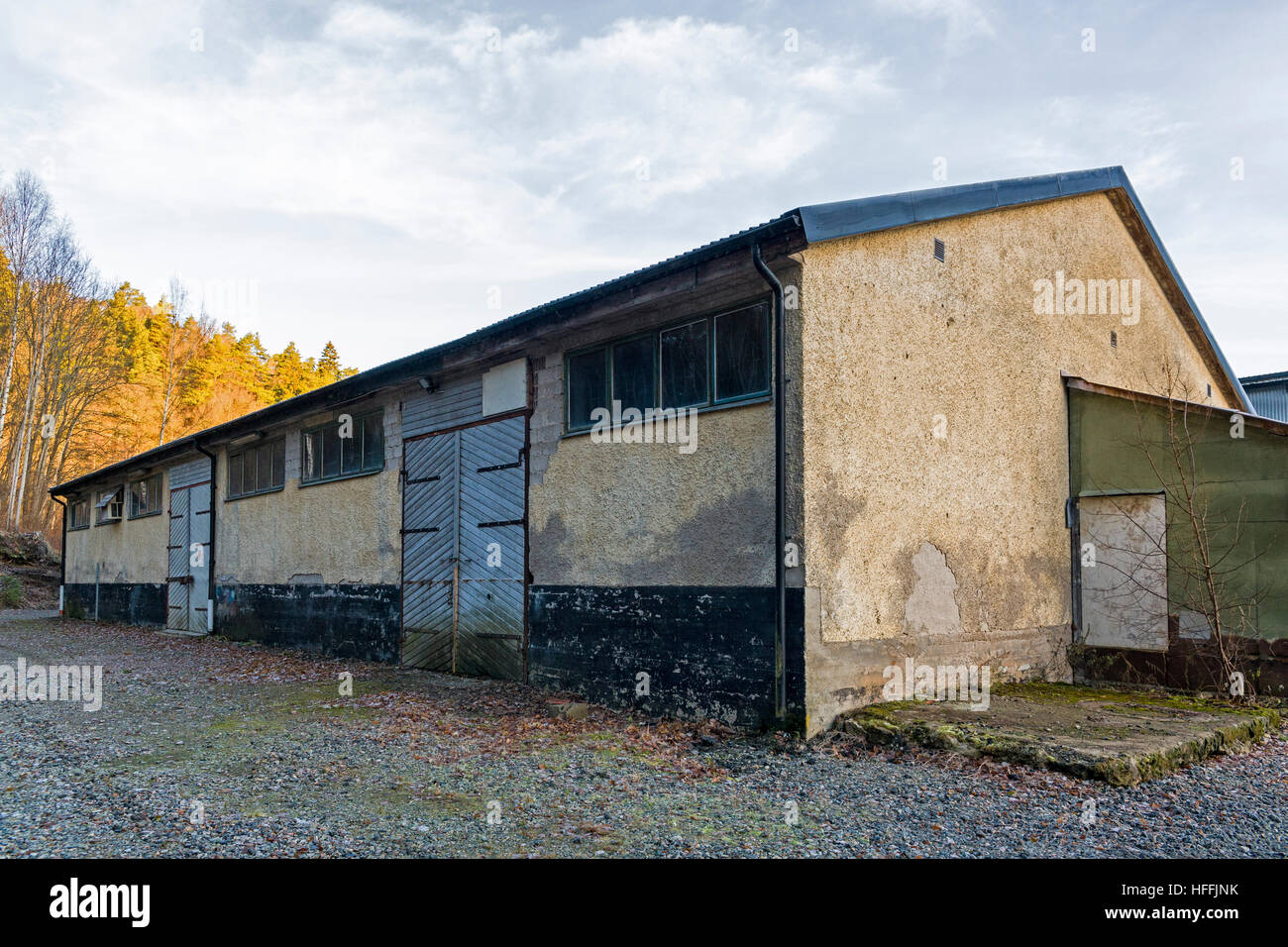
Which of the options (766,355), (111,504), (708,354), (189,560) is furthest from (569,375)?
(111,504)

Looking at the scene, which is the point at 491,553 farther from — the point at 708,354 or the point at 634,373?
the point at 708,354

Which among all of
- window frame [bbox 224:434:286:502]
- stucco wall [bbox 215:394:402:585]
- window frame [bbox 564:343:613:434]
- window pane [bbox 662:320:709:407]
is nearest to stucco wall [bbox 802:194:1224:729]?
window pane [bbox 662:320:709:407]

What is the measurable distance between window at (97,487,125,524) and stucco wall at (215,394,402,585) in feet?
21.9

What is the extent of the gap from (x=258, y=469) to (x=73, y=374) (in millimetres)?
20376

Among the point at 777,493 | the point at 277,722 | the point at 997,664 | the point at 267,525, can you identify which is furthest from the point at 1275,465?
the point at 267,525

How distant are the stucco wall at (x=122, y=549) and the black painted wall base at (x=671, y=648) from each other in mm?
13140

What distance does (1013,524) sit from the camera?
345 inches

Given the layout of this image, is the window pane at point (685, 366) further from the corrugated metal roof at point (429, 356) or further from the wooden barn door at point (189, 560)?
the wooden barn door at point (189, 560)

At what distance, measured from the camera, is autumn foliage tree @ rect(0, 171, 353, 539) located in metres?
29.2

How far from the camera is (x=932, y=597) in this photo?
779 cm

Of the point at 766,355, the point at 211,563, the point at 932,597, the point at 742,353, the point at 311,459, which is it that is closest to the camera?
the point at 766,355

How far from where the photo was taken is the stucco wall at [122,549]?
19.0 meters

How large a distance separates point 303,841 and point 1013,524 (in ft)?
22.7
